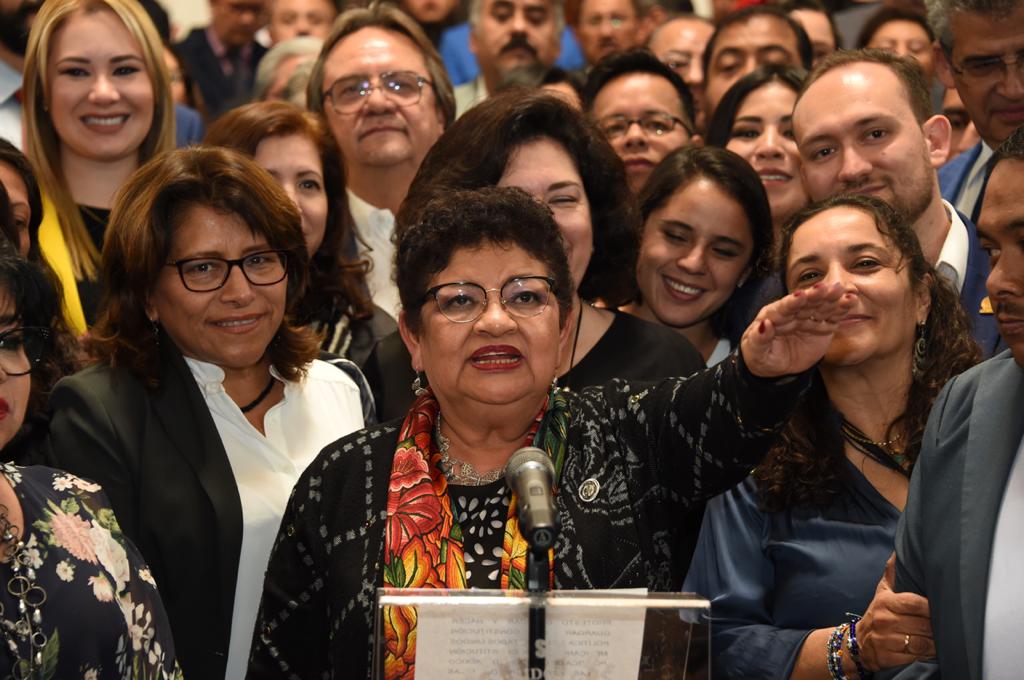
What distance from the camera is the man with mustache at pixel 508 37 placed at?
585 cm

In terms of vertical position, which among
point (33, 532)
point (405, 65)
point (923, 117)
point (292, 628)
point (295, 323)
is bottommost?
point (292, 628)

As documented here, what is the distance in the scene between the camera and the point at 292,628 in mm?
2789

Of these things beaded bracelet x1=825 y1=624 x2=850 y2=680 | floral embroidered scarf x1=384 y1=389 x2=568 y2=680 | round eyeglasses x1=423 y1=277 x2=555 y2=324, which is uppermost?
round eyeglasses x1=423 y1=277 x2=555 y2=324

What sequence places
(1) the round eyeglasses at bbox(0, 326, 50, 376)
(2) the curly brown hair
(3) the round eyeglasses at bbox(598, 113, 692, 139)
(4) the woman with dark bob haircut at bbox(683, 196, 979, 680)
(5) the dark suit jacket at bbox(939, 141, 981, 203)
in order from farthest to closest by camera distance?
(3) the round eyeglasses at bbox(598, 113, 692, 139) → (5) the dark suit jacket at bbox(939, 141, 981, 203) → (2) the curly brown hair → (4) the woman with dark bob haircut at bbox(683, 196, 979, 680) → (1) the round eyeglasses at bbox(0, 326, 50, 376)

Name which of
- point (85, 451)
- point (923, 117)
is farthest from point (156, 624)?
point (923, 117)

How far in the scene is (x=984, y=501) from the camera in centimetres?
241

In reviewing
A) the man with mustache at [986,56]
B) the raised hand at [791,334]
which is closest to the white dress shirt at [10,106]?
the man with mustache at [986,56]

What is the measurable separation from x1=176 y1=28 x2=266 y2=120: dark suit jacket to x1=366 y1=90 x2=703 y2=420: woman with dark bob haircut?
12.1 feet

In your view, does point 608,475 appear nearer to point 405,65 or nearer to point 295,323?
point 295,323

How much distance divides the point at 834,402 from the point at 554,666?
1339 millimetres

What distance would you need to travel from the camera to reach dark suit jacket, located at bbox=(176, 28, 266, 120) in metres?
7.11

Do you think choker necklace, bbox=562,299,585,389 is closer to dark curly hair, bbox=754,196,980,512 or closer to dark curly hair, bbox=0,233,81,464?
dark curly hair, bbox=754,196,980,512

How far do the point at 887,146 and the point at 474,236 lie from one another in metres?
1.58

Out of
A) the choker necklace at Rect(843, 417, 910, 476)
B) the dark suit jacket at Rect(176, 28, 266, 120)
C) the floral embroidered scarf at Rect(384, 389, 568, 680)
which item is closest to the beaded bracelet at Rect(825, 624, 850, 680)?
the choker necklace at Rect(843, 417, 910, 476)
